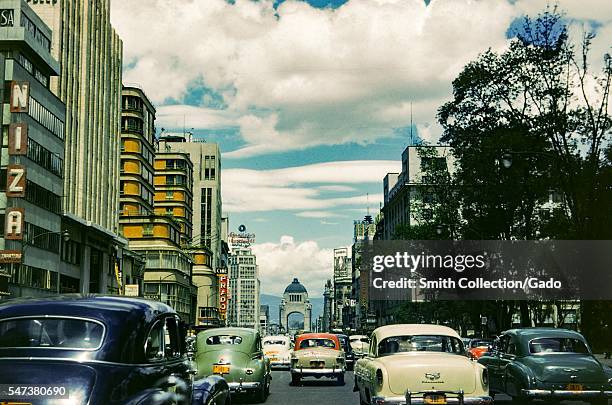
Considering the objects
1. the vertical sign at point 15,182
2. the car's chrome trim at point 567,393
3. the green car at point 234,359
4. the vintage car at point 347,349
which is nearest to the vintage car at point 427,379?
the car's chrome trim at point 567,393

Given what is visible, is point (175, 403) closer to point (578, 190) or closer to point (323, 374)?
point (323, 374)

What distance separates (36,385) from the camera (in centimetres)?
677

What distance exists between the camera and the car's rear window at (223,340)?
20.7 metres

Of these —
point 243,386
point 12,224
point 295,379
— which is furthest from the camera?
point 12,224

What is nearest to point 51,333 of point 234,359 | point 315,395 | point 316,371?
point 234,359

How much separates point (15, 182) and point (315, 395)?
34.8m

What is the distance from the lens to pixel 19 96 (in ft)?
173

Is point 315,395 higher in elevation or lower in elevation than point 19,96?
lower

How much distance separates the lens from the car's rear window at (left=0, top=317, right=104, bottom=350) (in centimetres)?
734

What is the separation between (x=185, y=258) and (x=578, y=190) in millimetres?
89406

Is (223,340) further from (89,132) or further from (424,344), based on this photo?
(89,132)

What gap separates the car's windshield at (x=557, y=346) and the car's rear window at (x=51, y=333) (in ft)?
38.7

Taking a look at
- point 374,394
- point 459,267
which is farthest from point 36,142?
point 374,394

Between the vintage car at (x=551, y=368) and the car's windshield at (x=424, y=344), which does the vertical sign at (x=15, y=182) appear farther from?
the car's windshield at (x=424, y=344)
